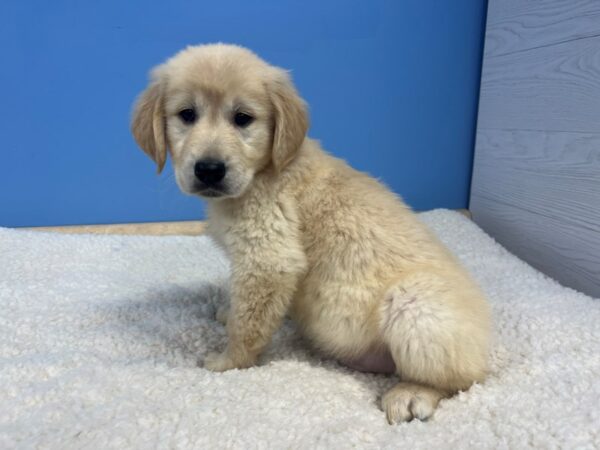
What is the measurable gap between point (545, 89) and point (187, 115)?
2151 mm

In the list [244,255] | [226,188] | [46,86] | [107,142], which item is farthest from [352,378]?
[46,86]

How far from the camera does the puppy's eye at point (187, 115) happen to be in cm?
175

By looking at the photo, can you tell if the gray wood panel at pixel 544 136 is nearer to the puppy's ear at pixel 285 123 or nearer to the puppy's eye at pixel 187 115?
the puppy's ear at pixel 285 123

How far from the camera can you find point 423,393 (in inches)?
59.9

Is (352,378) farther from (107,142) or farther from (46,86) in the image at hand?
Answer: (46,86)

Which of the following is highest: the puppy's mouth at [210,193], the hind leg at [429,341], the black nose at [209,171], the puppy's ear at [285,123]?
the puppy's ear at [285,123]

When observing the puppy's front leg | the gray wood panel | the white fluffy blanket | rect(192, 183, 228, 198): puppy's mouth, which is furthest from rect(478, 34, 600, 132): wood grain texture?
rect(192, 183, 228, 198): puppy's mouth

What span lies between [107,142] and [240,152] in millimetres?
1811

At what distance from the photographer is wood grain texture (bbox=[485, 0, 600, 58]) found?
2.46 m

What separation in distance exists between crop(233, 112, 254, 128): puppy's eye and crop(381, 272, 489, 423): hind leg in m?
0.80

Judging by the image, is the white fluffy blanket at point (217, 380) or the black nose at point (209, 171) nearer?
the white fluffy blanket at point (217, 380)

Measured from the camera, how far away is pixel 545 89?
9.07 feet

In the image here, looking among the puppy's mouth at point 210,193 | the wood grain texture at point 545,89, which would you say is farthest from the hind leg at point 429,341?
the wood grain texture at point 545,89

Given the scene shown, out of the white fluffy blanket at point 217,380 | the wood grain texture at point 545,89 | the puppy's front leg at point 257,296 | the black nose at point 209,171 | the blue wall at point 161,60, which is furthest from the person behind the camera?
the blue wall at point 161,60
